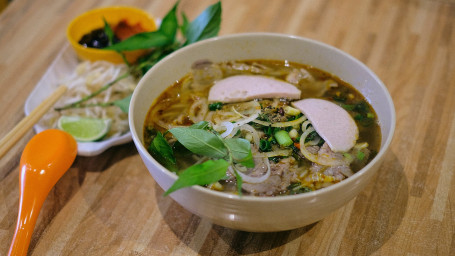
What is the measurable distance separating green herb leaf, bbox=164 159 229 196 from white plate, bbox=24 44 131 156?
0.76 meters

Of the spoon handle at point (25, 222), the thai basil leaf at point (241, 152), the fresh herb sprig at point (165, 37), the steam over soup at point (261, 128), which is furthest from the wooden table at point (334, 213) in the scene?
the fresh herb sprig at point (165, 37)

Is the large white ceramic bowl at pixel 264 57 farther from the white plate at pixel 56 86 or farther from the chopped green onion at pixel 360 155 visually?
the white plate at pixel 56 86

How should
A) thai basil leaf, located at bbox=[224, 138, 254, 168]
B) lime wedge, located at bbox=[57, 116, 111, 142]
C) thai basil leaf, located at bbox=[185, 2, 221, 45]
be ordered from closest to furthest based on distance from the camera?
1. thai basil leaf, located at bbox=[224, 138, 254, 168]
2. lime wedge, located at bbox=[57, 116, 111, 142]
3. thai basil leaf, located at bbox=[185, 2, 221, 45]

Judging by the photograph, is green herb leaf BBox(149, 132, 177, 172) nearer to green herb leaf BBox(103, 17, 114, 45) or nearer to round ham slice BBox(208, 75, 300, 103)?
round ham slice BBox(208, 75, 300, 103)

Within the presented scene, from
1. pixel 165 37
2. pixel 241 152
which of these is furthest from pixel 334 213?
pixel 165 37

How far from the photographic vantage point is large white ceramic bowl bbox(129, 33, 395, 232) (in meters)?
1.26

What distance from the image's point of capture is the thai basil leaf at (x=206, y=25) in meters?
2.20

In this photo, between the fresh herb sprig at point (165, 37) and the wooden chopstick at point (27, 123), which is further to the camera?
the fresh herb sprig at point (165, 37)

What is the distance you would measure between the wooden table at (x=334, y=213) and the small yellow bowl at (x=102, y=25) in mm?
183

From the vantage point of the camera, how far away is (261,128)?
1.62 meters

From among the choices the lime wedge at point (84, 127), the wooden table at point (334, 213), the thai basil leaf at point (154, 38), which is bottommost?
the wooden table at point (334, 213)

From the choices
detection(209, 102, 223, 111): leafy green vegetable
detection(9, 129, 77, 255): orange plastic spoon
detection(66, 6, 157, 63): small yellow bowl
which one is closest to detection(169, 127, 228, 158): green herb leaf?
detection(209, 102, 223, 111): leafy green vegetable

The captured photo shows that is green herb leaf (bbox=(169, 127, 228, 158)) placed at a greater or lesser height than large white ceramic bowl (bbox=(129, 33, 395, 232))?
greater

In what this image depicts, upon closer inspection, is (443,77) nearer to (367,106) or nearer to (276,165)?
(367,106)
